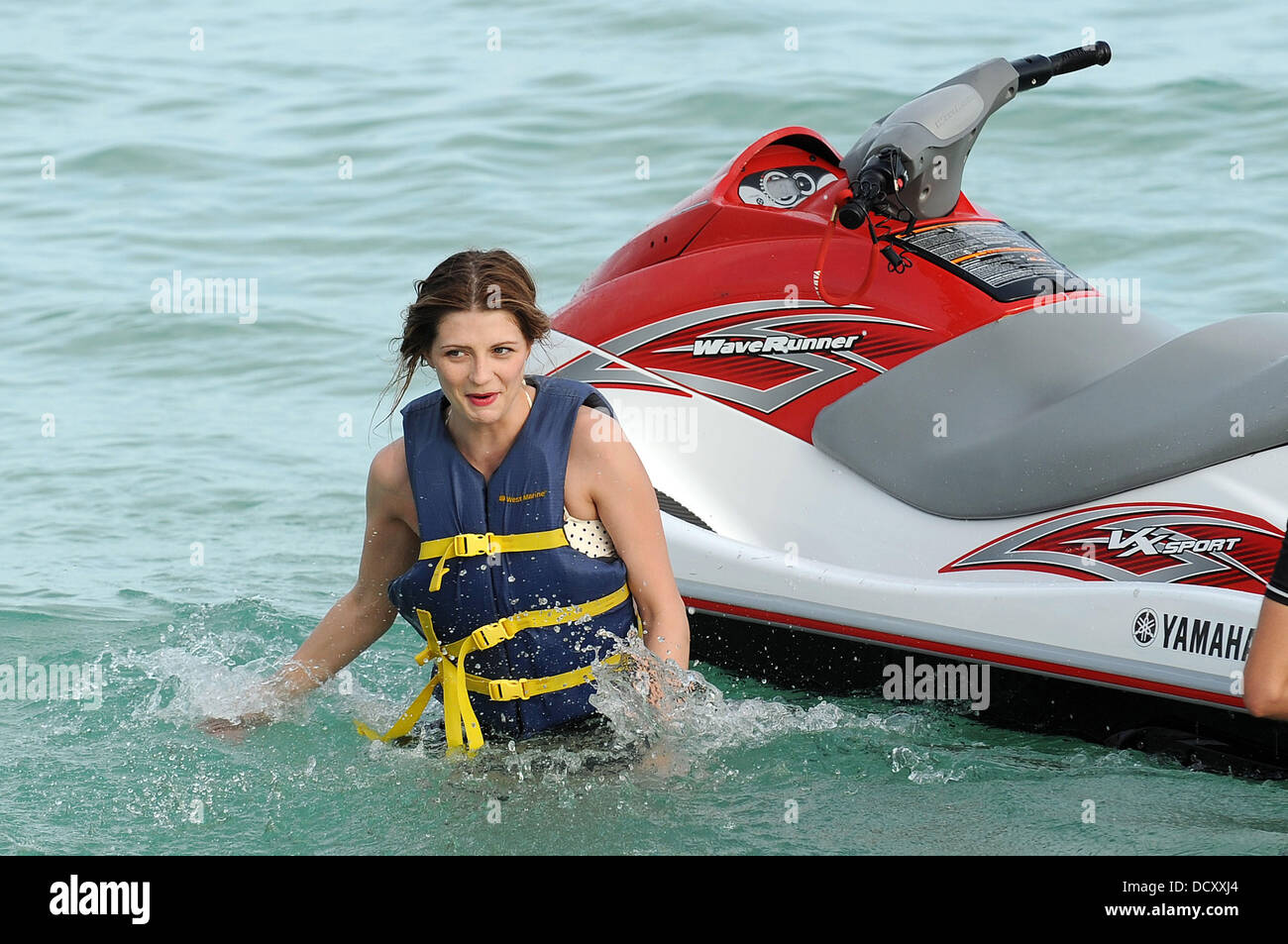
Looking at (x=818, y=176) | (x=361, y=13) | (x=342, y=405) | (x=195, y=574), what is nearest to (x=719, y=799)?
(x=818, y=176)

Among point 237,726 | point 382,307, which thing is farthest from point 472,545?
point 382,307

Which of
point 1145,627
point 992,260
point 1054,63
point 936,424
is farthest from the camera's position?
point 1054,63

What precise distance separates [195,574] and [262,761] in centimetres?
169

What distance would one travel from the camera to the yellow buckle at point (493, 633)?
2.75 metres

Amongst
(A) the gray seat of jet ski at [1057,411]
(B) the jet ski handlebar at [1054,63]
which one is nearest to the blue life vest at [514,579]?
(A) the gray seat of jet ski at [1057,411]

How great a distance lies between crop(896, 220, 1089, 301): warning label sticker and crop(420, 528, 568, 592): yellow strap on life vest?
3.47 feet

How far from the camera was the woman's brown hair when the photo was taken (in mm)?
2648

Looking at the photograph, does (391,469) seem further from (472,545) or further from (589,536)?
(589,536)

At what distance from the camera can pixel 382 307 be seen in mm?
7176

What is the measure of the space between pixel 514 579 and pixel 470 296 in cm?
47

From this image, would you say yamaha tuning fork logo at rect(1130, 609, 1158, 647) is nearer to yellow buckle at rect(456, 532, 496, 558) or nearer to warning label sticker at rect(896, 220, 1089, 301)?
warning label sticker at rect(896, 220, 1089, 301)

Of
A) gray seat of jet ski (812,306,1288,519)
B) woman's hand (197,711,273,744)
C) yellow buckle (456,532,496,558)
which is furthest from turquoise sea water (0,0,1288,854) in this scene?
gray seat of jet ski (812,306,1288,519)

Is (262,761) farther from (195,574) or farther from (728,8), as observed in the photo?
(728,8)

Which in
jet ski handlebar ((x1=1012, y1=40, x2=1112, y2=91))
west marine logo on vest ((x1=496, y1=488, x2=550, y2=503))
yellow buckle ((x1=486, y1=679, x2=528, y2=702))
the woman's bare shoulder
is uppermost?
jet ski handlebar ((x1=1012, y1=40, x2=1112, y2=91))
